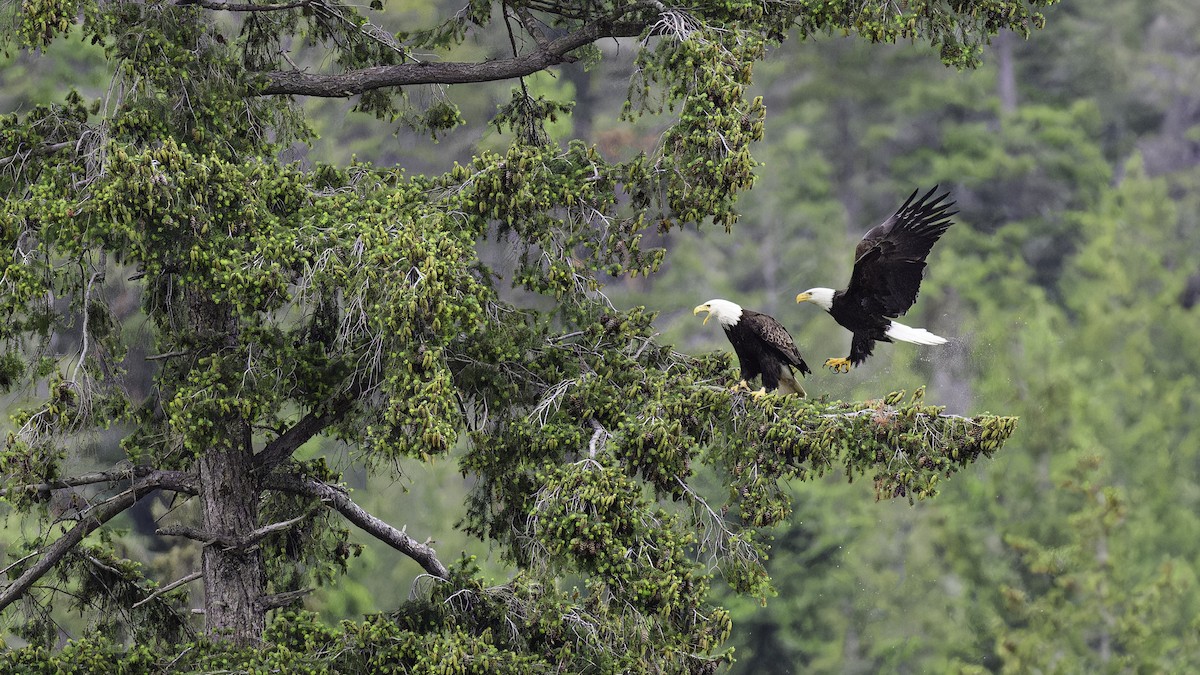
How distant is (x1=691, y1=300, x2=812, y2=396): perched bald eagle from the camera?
7.70 m

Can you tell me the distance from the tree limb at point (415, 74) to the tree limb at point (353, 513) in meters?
1.98

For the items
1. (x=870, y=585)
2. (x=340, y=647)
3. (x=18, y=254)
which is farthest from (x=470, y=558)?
(x=870, y=585)

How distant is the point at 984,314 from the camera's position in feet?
79.5

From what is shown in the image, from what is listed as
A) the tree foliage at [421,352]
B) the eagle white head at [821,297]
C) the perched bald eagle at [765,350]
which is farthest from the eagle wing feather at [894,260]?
the tree foliage at [421,352]

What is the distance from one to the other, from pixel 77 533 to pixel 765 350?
3370 mm

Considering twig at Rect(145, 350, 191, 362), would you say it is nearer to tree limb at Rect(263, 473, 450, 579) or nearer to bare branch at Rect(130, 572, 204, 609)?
tree limb at Rect(263, 473, 450, 579)

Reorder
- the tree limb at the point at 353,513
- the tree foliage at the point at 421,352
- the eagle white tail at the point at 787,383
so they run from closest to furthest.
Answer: the tree foliage at the point at 421,352 < the eagle white tail at the point at 787,383 < the tree limb at the point at 353,513

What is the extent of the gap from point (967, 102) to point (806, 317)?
438 centimetres

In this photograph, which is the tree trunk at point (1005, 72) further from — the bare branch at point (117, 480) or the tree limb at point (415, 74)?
the bare branch at point (117, 480)

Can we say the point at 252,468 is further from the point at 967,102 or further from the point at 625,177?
the point at 967,102

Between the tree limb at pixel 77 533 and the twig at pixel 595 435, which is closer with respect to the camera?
the twig at pixel 595 435

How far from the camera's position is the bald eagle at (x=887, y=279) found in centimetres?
779

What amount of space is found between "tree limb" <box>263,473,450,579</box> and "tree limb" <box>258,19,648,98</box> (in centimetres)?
198

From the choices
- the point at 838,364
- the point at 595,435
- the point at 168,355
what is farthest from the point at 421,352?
the point at 838,364
